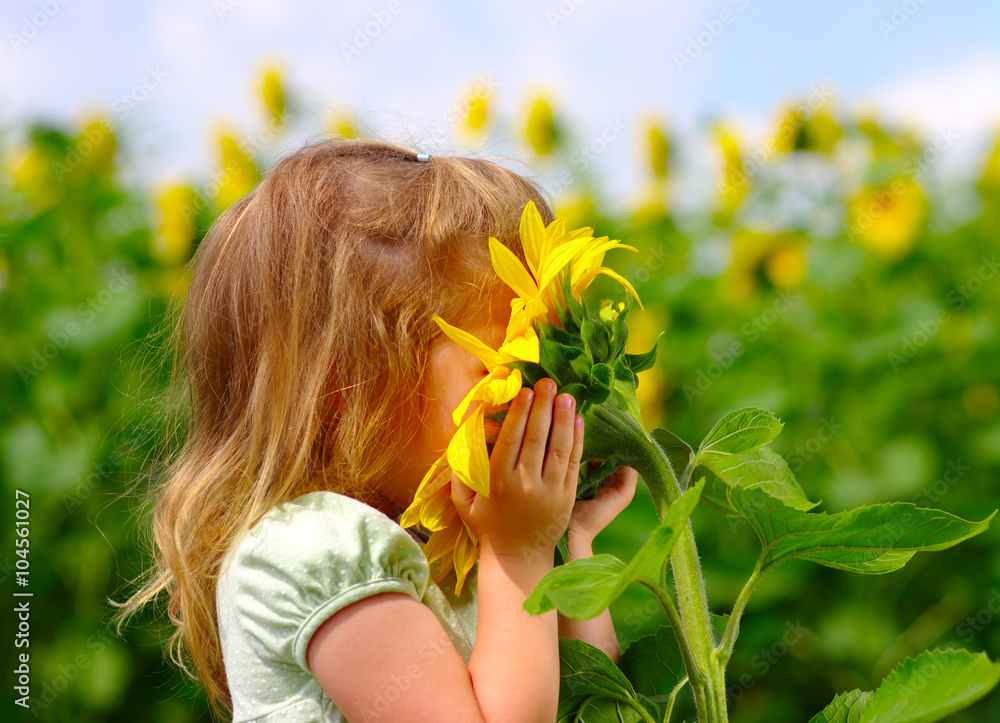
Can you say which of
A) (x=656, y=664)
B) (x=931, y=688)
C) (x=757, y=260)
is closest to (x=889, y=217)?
(x=757, y=260)

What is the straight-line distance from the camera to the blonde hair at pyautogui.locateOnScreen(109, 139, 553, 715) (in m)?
0.70

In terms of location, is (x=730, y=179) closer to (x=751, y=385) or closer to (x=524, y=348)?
(x=751, y=385)

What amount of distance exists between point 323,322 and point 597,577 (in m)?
0.38

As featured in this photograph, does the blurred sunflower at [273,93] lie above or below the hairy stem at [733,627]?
above

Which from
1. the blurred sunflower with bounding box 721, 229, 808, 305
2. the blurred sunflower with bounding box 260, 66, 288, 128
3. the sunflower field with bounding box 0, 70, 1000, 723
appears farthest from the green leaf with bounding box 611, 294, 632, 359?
the blurred sunflower with bounding box 260, 66, 288, 128

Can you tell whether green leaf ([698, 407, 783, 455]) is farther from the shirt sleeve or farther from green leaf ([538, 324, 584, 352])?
the shirt sleeve

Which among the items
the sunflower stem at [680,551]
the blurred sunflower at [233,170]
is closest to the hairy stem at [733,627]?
the sunflower stem at [680,551]

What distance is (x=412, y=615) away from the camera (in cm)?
61

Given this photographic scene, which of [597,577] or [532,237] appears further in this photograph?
[532,237]

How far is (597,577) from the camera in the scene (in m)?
0.41

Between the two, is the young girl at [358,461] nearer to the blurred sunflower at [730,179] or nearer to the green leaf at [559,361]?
the green leaf at [559,361]

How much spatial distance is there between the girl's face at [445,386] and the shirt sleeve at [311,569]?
0.25 feet

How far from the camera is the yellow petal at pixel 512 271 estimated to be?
0.52 metres

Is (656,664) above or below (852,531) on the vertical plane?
below
